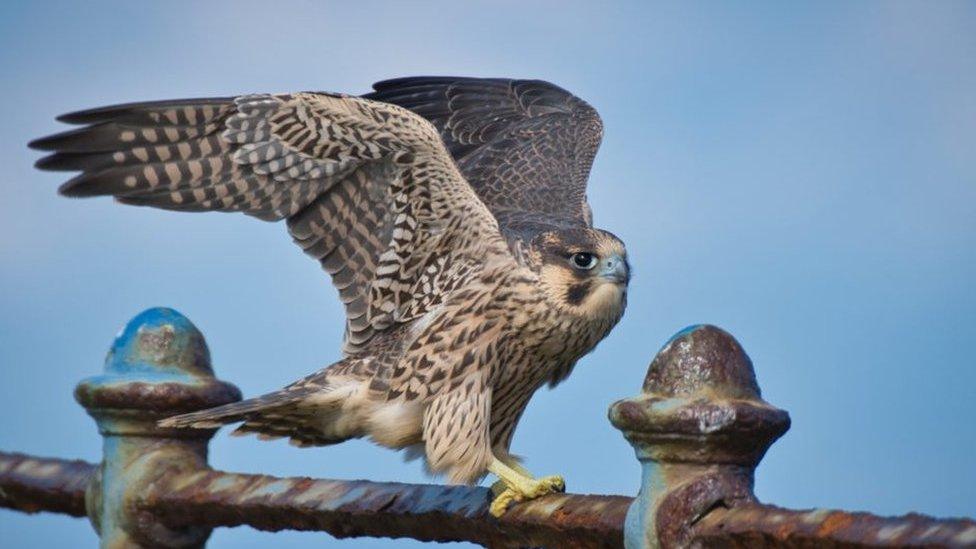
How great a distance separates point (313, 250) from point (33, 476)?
1.61m

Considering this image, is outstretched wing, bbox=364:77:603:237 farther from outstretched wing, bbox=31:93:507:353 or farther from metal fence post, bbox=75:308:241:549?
metal fence post, bbox=75:308:241:549

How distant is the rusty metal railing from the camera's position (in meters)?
1.90

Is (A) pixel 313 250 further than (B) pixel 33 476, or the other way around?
(A) pixel 313 250

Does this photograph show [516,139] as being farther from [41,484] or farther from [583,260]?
[41,484]

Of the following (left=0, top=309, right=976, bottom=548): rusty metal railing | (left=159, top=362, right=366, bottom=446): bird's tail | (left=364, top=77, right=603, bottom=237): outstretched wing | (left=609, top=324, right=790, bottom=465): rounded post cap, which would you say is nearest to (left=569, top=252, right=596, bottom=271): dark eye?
(left=364, top=77, right=603, bottom=237): outstretched wing

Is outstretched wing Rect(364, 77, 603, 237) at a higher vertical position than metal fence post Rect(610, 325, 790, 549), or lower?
higher

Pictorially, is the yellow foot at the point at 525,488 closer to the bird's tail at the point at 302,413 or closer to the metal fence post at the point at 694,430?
the metal fence post at the point at 694,430

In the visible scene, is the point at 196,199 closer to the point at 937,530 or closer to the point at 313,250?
the point at 313,250

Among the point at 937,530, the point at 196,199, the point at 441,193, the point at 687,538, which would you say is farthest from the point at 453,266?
the point at 937,530

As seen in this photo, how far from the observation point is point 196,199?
14.9 ft

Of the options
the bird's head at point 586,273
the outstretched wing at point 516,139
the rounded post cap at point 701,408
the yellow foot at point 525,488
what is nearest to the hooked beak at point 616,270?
the bird's head at point 586,273

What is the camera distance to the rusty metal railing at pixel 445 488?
190 centimetres

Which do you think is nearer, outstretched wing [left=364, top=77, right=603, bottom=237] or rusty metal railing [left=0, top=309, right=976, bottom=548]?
rusty metal railing [left=0, top=309, right=976, bottom=548]

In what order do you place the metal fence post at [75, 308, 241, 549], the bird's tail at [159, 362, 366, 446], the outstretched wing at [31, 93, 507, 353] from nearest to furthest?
1. the metal fence post at [75, 308, 241, 549]
2. the bird's tail at [159, 362, 366, 446]
3. the outstretched wing at [31, 93, 507, 353]
